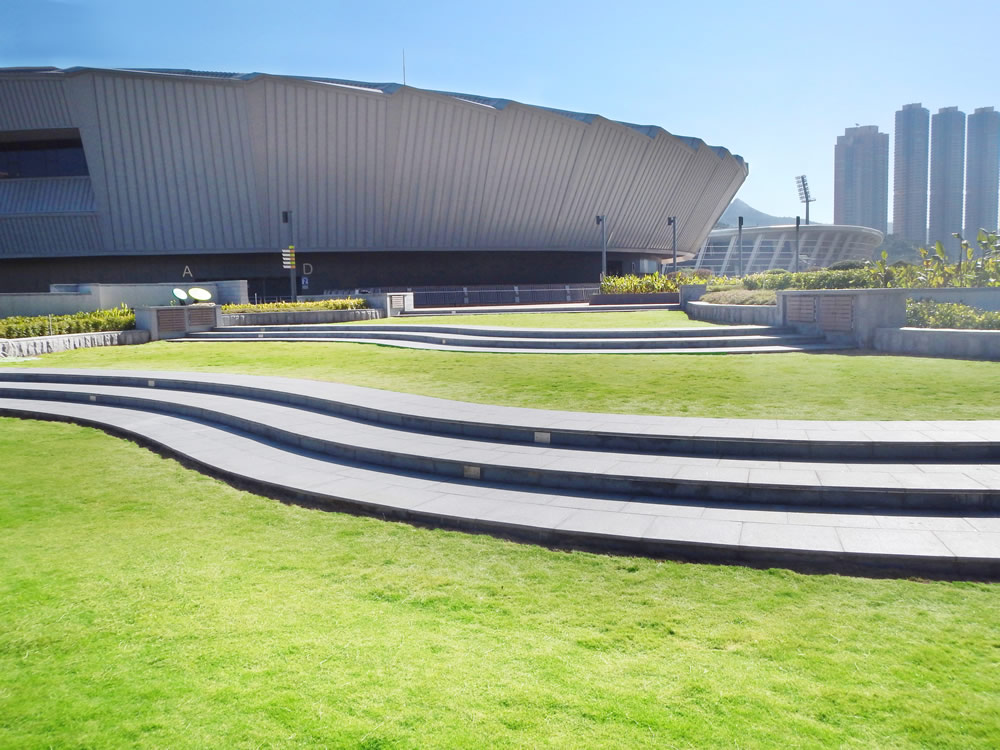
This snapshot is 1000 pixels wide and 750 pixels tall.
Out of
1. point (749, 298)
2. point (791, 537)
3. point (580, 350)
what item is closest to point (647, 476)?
point (791, 537)

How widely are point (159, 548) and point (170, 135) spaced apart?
3813 cm

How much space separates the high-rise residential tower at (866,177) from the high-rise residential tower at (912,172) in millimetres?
13147

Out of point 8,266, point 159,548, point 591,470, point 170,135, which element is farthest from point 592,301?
point 8,266

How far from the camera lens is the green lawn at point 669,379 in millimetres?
9867

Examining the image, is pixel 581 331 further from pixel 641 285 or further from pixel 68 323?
pixel 68 323

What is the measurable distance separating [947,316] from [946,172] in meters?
145

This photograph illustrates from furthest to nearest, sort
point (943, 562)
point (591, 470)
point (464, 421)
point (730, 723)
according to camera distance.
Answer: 1. point (464, 421)
2. point (591, 470)
3. point (943, 562)
4. point (730, 723)

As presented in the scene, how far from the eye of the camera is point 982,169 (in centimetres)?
12800

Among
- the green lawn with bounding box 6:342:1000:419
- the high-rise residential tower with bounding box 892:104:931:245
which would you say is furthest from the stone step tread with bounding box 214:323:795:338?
the high-rise residential tower with bounding box 892:104:931:245

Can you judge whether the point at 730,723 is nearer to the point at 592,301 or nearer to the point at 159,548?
the point at 159,548

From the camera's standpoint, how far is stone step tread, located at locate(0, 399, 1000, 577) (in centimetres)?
536

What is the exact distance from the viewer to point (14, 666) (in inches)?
157

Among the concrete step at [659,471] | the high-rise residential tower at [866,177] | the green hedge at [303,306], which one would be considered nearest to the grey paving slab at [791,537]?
the concrete step at [659,471]

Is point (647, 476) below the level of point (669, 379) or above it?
below
